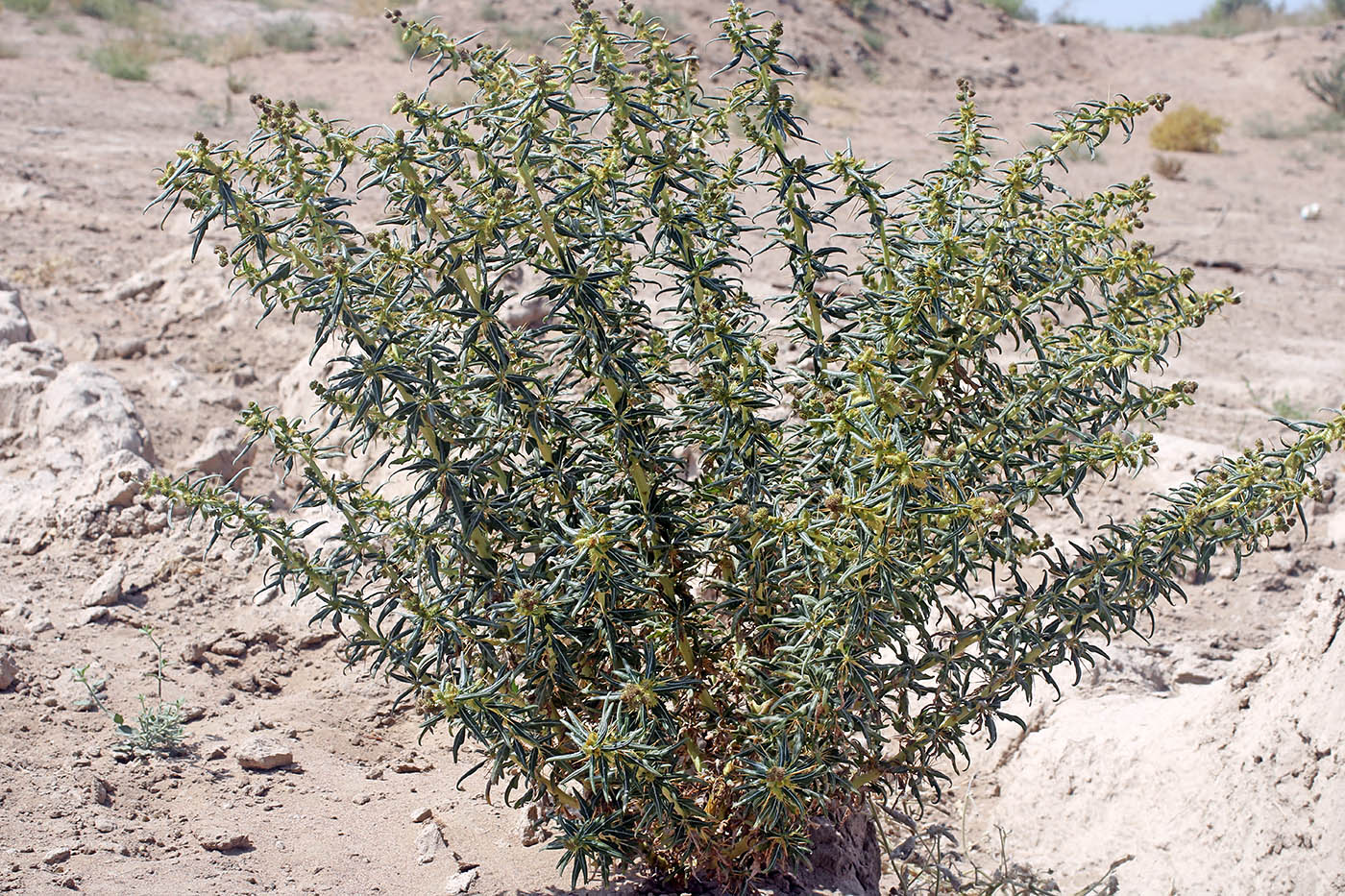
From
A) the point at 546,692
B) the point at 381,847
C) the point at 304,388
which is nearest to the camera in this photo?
the point at 546,692

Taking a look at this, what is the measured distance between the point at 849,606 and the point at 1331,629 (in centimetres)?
168

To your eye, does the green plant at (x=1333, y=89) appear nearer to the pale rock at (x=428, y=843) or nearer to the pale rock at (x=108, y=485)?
the pale rock at (x=108, y=485)

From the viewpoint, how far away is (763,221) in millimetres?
8773

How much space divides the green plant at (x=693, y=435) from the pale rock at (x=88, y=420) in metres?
2.48

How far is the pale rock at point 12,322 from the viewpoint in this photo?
5492mm

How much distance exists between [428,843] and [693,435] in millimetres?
1282

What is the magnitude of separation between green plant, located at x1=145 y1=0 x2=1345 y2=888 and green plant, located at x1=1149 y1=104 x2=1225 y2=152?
16.1m

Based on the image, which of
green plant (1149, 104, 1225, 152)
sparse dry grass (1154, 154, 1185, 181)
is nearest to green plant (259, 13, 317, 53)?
sparse dry grass (1154, 154, 1185, 181)

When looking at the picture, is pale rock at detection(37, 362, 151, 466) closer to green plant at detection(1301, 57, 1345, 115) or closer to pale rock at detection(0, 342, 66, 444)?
pale rock at detection(0, 342, 66, 444)

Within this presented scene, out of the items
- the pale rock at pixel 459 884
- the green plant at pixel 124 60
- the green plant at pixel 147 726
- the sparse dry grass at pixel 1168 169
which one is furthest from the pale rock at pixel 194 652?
the sparse dry grass at pixel 1168 169

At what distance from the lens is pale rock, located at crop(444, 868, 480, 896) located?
2.79 m

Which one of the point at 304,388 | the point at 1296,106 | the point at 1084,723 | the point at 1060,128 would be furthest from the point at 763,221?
the point at 1296,106

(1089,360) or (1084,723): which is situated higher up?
(1089,360)

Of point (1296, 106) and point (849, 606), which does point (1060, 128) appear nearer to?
point (849, 606)
